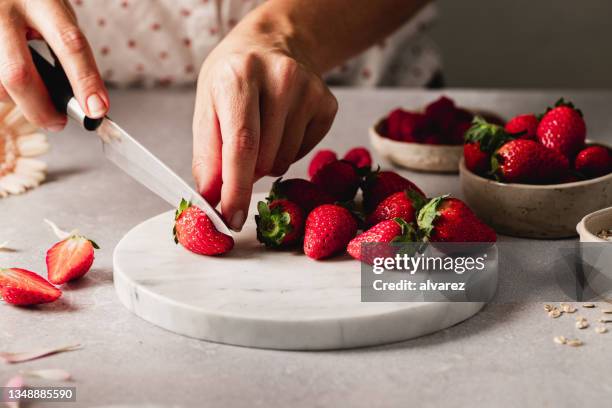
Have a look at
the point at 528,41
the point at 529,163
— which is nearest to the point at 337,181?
the point at 529,163

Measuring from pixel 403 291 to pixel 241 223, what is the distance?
0.27 metres

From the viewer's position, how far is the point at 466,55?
2992 millimetres

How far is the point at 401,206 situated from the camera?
1.12 metres

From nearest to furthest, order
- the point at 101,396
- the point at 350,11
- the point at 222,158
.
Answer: the point at 101,396 → the point at 222,158 → the point at 350,11

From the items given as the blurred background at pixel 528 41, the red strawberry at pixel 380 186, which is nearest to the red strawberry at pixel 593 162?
the red strawberry at pixel 380 186

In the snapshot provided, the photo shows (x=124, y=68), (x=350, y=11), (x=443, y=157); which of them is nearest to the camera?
(x=443, y=157)

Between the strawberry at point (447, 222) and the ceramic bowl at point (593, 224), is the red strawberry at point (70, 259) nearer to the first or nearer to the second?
the strawberry at point (447, 222)

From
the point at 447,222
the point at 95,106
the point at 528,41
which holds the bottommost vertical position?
the point at 528,41

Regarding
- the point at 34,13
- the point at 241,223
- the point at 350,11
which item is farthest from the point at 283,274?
the point at 350,11

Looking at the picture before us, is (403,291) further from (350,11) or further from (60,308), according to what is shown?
(350,11)

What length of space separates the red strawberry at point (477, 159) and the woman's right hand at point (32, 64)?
0.56 meters

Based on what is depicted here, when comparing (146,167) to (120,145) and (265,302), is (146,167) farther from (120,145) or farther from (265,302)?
(265,302)

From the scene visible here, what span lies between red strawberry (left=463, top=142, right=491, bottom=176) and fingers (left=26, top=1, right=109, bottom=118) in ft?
1.82

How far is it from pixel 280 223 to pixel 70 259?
0.29 m
